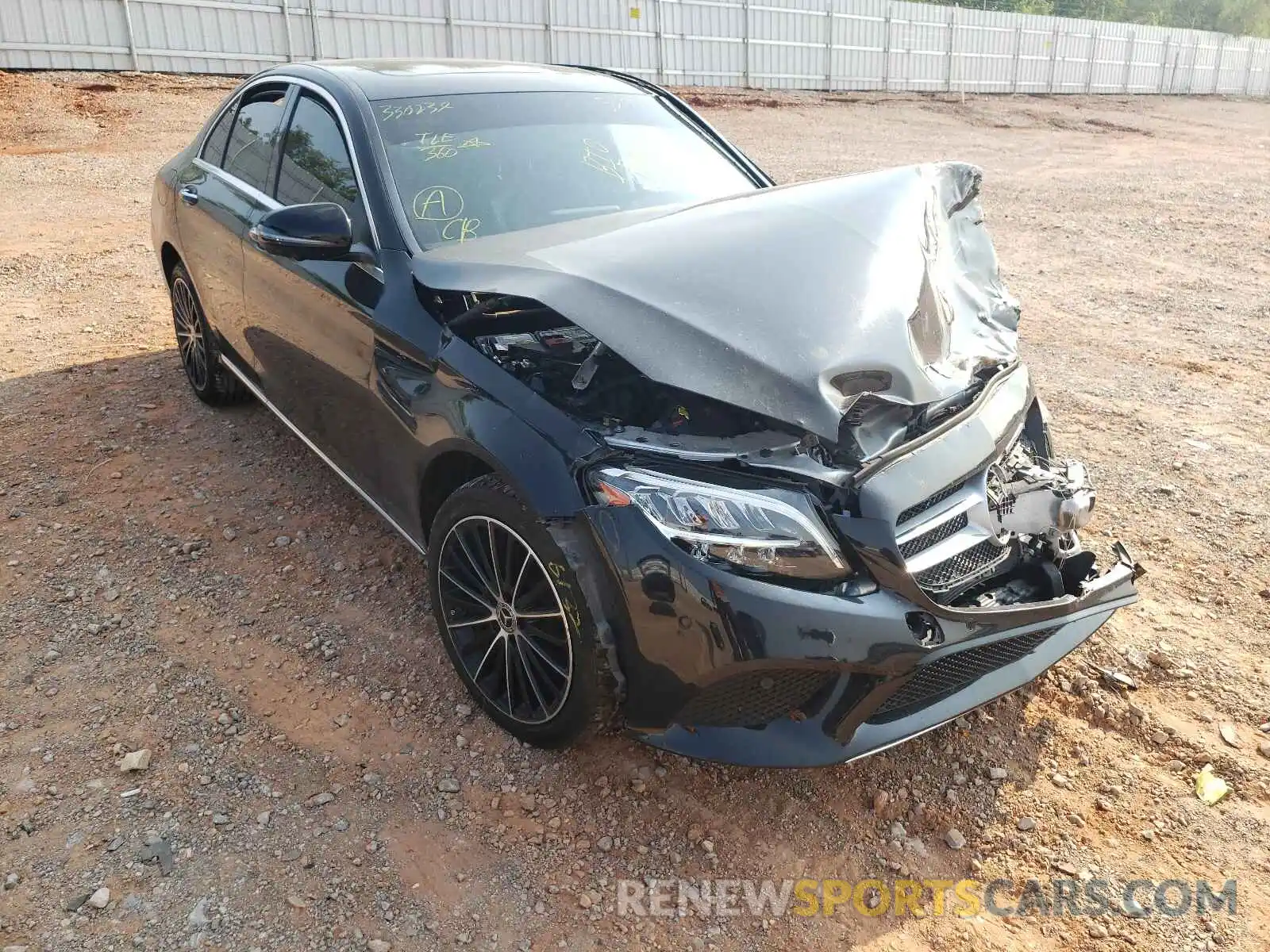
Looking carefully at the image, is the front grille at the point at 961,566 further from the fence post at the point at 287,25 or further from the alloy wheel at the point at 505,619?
the fence post at the point at 287,25

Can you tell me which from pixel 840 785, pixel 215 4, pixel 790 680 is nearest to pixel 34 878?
pixel 790 680

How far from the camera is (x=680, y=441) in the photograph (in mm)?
2234

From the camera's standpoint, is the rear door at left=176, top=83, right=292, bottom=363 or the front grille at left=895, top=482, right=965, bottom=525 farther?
the rear door at left=176, top=83, right=292, bottom=363

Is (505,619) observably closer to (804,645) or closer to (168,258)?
(804,645)

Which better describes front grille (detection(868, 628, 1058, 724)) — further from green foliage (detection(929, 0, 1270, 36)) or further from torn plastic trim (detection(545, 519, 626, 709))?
green foliage (detection(929, 0, 1270, 36))

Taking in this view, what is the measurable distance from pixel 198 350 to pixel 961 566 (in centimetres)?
403

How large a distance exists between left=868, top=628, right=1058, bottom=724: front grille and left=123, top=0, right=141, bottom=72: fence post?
60.5ft

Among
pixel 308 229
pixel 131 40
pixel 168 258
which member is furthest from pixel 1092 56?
pixel 308 229

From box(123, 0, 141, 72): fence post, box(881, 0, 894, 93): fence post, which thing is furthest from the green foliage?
box(123, 0, 141, 72): fence post

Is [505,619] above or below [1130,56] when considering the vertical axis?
below

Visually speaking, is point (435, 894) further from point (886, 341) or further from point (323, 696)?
point (886, 341)

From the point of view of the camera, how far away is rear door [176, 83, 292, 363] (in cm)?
391

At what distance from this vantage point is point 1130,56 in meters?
34.4

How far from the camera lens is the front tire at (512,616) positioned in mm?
2346
